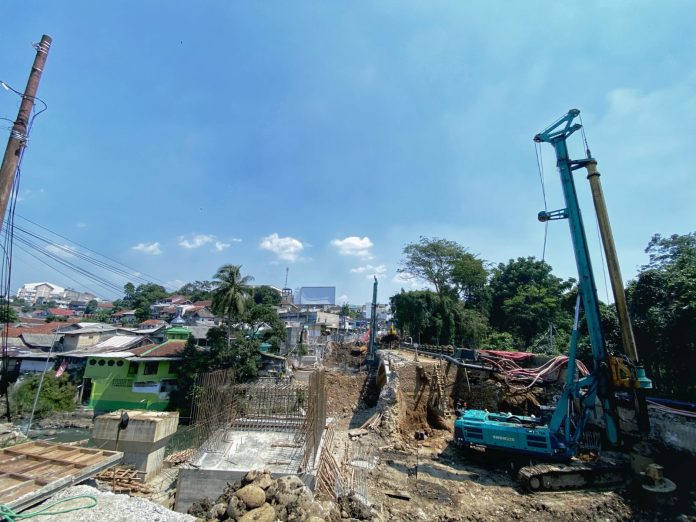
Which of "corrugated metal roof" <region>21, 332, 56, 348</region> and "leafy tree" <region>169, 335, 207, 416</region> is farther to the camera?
"corrugated metal roof" <region>21, 332, 56, 348</region>

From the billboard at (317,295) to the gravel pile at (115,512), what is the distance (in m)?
44.1

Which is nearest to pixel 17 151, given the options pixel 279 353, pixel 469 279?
pixel 279 353

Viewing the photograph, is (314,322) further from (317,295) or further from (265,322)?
(265,322)

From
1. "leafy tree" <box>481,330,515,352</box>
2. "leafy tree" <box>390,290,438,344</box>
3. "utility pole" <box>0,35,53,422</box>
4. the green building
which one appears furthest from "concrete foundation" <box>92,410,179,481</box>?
"leafy tree" <box>481,330,515,352</box>

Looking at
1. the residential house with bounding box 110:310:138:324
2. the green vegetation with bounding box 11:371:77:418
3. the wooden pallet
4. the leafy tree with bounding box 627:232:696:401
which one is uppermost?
the residential house with bounding box 110:310:138:324

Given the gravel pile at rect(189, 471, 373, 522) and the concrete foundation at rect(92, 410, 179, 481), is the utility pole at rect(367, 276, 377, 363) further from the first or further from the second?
the gravel pile at rect(189, 471, 373, 522)

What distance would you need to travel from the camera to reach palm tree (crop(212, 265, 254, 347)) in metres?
29.5

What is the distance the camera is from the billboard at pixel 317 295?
50062mm

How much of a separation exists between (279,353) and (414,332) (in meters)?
14.9

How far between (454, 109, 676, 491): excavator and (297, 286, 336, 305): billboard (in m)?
38.1

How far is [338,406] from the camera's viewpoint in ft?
75.3

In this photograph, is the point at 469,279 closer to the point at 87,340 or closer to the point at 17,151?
the point at 17,151

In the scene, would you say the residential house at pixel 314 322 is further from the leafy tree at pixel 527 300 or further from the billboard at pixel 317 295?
the leafy tree at pixel 527 300

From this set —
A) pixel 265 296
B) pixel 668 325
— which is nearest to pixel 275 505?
pixel 668 325
